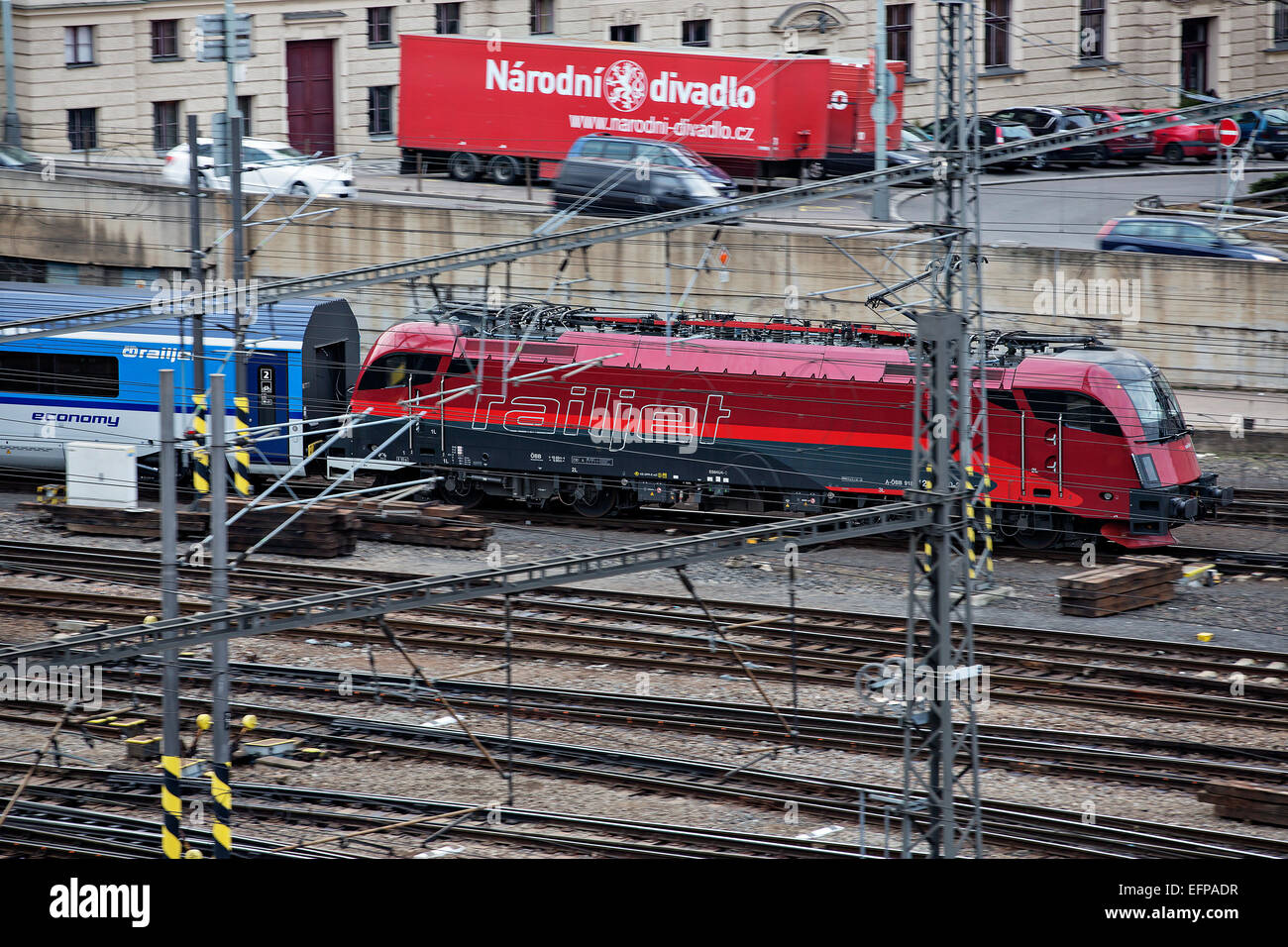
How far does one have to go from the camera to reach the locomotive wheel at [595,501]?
22500 mm

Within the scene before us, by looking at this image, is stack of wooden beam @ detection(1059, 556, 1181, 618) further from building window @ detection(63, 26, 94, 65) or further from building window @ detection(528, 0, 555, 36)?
building window @ detection(63, 26, 94, 65)

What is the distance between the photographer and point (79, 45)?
3828 cm

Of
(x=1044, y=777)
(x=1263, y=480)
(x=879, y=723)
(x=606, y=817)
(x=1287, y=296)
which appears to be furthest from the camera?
(x=1287, y=296)

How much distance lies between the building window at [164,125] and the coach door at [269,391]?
61.7 feet

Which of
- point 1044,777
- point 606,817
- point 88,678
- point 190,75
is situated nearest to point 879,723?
point 1044,777

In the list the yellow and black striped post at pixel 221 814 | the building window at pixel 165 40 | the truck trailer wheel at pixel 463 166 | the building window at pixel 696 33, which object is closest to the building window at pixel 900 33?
the building window at pixel 696 33

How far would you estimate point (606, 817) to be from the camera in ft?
39.3

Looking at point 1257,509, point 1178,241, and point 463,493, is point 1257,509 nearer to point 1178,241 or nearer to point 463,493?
point 1178,241

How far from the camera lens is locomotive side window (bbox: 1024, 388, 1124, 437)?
63.7 feet

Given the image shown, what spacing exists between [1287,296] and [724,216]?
54.1 feet

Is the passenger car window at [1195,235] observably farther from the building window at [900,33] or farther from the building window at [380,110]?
the building window at [380,110]

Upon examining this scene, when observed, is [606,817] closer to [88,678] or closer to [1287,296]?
[88,678]

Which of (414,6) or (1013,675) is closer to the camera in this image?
(1013,675)
